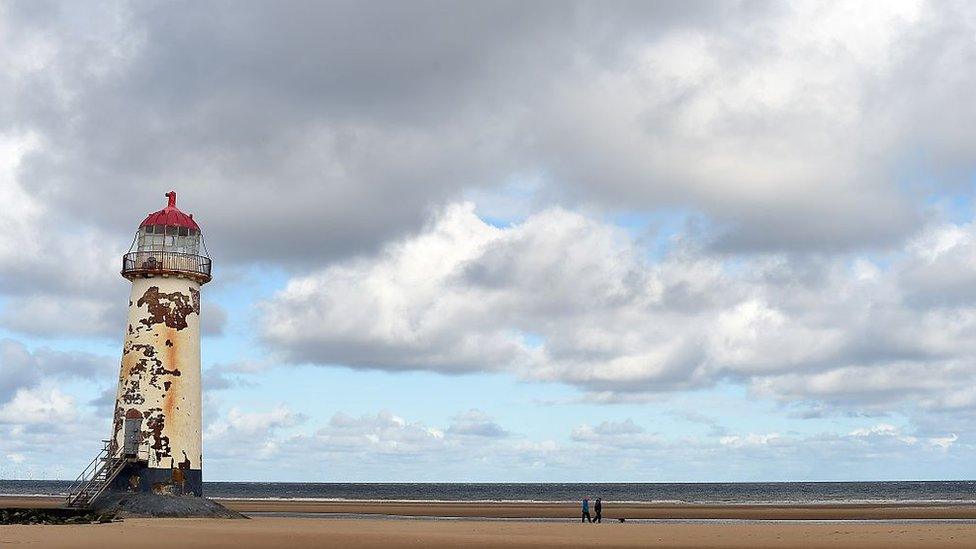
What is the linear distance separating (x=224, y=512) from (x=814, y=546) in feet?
70.6

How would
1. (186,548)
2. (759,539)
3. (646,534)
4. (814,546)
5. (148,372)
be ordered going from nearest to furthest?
(186,548), (814,546), (759,539), (646,534), (148,372)

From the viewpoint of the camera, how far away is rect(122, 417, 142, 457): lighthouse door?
3466cm

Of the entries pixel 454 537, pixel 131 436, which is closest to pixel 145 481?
pixel 131 436

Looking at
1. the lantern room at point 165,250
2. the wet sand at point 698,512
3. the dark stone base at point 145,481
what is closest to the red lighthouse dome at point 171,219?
the lantern room at point 165,250

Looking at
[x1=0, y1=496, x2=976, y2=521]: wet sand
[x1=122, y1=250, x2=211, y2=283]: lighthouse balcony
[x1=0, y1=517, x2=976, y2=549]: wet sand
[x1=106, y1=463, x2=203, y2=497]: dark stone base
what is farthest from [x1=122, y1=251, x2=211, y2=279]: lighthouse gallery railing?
[x1=0, y1=496, x2=976, y2=521]: wet sand

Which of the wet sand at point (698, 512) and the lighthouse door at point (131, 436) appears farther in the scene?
the wet sand at point (698, 512)

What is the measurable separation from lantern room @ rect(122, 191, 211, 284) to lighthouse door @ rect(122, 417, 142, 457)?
17.5 feet

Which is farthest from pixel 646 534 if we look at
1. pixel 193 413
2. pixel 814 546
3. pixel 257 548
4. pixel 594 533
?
pixel 193 413

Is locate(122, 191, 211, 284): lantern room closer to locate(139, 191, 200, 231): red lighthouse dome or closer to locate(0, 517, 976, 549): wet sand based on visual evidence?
locate(139, 191, 200, 231): red lighthouse dome

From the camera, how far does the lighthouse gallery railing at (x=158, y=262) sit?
3575 centimetres

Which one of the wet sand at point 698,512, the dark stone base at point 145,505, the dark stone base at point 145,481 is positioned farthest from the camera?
the wet sand at point 698,512

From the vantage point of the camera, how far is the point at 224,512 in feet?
122

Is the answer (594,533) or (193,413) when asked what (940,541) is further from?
(193,413)

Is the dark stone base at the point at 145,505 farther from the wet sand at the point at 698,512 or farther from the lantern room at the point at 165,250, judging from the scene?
the wet sand at the point at 698,512
